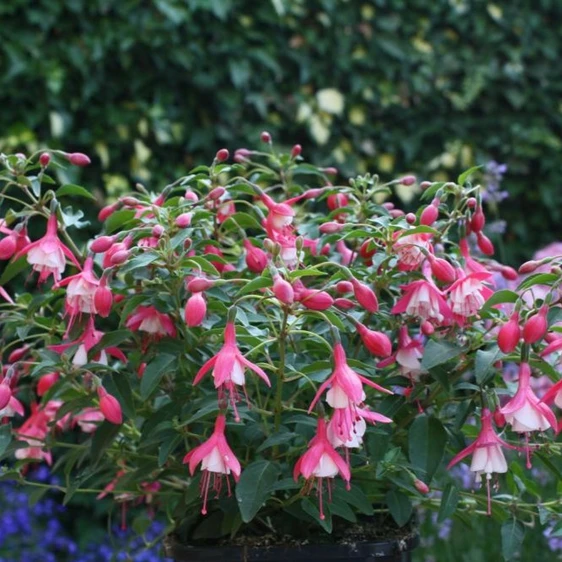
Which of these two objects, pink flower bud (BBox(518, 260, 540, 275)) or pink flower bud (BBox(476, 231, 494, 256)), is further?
pink flower bud (BBox(476, 231, 494, 256))

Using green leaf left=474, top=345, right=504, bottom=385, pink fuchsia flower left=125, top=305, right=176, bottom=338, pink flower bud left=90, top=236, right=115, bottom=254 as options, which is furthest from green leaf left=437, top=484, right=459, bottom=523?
pink flower bud left=90, top=236, right=115, bottom=254

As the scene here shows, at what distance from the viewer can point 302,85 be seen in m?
2.94

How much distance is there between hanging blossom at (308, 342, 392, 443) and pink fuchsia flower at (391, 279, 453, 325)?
0.13 m

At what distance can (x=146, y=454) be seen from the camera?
3.98 ft

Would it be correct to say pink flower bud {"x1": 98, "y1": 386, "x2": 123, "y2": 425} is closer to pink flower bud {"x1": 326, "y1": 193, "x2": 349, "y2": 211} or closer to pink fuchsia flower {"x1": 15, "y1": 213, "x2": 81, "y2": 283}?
pink fuchsia flower {"x1": 15, "y1": 213, "x2": 81, "y2": 283}

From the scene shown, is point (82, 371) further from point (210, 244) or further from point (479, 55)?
point (479, 55)

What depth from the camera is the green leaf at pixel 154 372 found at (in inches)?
40.9

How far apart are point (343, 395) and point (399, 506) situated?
0.95 ft

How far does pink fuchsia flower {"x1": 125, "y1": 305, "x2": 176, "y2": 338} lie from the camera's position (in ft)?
3.56

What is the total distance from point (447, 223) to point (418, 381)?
0.19 meters

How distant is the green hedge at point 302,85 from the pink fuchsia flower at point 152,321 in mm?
1539

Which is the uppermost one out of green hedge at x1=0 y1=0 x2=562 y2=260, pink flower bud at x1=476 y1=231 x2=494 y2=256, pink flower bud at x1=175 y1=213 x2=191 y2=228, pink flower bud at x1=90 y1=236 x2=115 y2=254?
pink flower bud at x1=175 y1=213 x2=191 y2=228

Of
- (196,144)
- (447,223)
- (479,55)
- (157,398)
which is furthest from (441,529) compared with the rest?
(479,55)

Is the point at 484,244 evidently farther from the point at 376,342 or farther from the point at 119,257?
the point at 119,257
